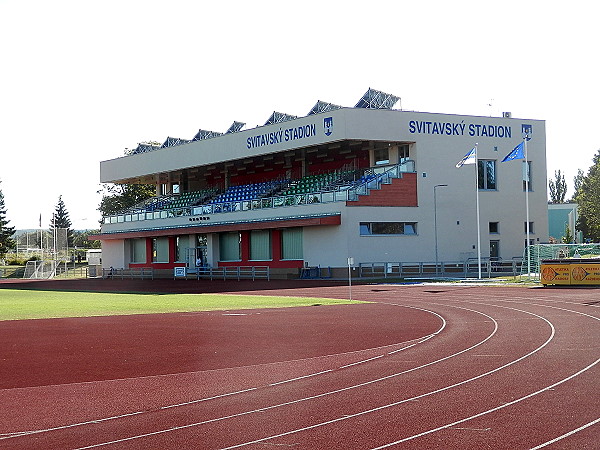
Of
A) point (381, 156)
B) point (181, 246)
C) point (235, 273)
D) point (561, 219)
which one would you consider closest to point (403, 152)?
point (381, 156)

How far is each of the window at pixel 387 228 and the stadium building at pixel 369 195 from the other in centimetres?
7

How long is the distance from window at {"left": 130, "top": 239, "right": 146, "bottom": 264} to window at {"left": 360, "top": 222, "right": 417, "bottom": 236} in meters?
28.0

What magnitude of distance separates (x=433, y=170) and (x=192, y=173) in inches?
1146

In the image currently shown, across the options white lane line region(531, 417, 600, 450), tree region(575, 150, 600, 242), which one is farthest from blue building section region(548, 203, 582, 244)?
white lane line region(531, 417, 600, 450)

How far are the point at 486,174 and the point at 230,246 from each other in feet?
67.1

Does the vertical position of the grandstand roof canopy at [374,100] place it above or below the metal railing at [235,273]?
above

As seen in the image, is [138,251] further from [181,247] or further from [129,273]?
[181,247]

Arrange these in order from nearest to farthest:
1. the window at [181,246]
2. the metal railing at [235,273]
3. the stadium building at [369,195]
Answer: the stadium building at [369,195] → the metal railing at [235,273] → the window at [181,246]

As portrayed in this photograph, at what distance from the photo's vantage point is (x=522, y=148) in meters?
46.3

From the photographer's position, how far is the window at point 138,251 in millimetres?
75750

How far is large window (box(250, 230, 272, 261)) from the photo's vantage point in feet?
200

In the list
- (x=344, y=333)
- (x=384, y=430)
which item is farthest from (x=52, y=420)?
(x=344, y=333)

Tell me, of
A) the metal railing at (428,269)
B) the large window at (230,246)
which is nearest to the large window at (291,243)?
the large window at (230,246)

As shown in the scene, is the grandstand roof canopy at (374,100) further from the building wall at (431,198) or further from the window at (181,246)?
the window at (181,246)
